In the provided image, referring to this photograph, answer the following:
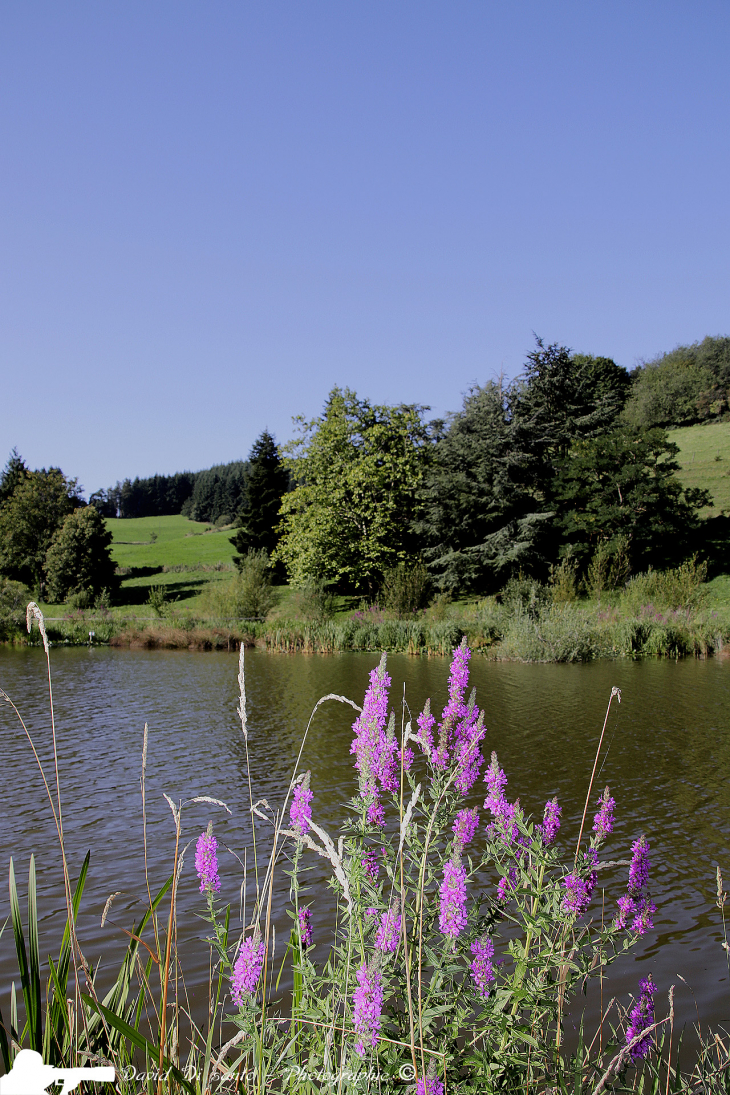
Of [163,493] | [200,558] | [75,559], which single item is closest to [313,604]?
[75,559]

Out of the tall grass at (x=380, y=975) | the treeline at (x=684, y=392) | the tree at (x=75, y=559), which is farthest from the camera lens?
the treeline at (x=684, y=392)

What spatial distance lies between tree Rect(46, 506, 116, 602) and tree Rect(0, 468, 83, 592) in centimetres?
94

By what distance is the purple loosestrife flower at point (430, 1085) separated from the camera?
1600 mm

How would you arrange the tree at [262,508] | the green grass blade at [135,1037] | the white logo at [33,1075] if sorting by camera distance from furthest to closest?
1. the tree at [262,508]
2. the green grass blade at [135,1037]
3. the white logo at [33,1075]

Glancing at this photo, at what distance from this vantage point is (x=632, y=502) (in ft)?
92.8

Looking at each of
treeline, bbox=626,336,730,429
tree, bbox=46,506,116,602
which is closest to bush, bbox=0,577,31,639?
tree, bbox=46,506,116,602

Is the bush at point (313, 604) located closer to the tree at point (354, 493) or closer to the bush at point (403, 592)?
the bush at point (403, 592)

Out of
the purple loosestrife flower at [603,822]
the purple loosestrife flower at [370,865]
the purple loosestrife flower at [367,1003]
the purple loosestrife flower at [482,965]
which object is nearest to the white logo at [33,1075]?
the purple loosestrife flower at [367,1003]

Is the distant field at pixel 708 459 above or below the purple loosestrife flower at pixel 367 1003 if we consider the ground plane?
above

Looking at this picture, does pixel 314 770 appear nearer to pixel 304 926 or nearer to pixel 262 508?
pixel 304 926

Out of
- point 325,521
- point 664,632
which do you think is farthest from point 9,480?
point 664,632

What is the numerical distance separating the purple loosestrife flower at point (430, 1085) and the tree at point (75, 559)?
36.8 meters

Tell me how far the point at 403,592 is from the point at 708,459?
22.5m

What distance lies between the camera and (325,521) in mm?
32219
